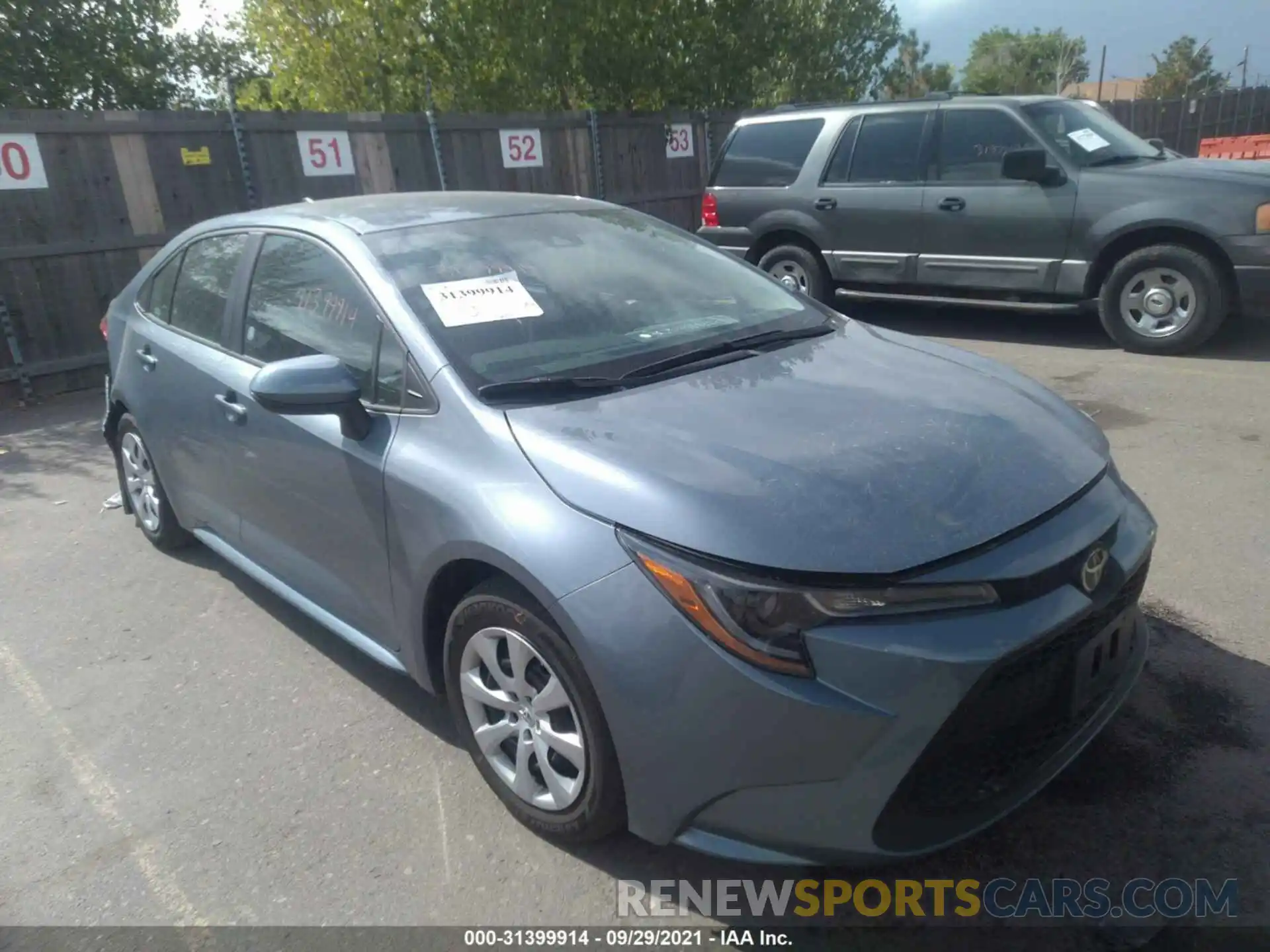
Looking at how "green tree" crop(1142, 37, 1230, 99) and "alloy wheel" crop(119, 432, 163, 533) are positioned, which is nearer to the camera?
"alloy wheel" crop(119, 432, 163, 533)

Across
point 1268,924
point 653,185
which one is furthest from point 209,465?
point 653,185

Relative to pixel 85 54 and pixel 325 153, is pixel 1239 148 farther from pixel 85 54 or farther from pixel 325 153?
pixel 85 54

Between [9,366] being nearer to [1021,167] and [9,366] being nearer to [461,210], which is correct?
[461,210]

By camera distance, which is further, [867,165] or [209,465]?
[867,165]

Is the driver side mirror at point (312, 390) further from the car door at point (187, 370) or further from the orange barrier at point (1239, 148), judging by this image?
the orange barrier at point (1239, 148)

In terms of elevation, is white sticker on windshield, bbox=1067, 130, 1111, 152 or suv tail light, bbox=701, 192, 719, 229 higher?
white sticker on windshield, bbox=1067, 130, 1111, 152

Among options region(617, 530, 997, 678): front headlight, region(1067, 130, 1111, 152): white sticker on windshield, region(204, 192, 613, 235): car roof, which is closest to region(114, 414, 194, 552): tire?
region(204, 192, 613, 235): car roof

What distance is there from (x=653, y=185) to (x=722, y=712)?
42.3 ft

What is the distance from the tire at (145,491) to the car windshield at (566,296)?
2.11 meters

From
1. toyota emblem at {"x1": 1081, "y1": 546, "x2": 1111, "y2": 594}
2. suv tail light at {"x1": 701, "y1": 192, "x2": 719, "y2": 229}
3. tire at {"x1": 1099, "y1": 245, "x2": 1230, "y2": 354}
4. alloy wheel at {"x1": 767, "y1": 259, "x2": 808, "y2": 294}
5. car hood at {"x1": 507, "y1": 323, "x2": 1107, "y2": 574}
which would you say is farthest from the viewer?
suv tail light at {"x1": 701, "y1": 192, "x2": 719, "y2": 229}

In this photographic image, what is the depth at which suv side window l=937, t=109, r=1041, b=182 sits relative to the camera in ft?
25.3

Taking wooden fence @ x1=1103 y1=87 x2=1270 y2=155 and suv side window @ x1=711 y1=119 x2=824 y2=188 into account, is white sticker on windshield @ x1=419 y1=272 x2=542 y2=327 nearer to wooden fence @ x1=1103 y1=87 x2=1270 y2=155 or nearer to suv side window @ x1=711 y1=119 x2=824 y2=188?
suv side window @ x1=711 y1=119 x2=824 y2=188

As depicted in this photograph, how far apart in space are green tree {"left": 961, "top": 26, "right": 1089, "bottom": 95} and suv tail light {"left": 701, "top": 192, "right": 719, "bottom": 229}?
2058 inches

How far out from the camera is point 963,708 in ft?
6.83
